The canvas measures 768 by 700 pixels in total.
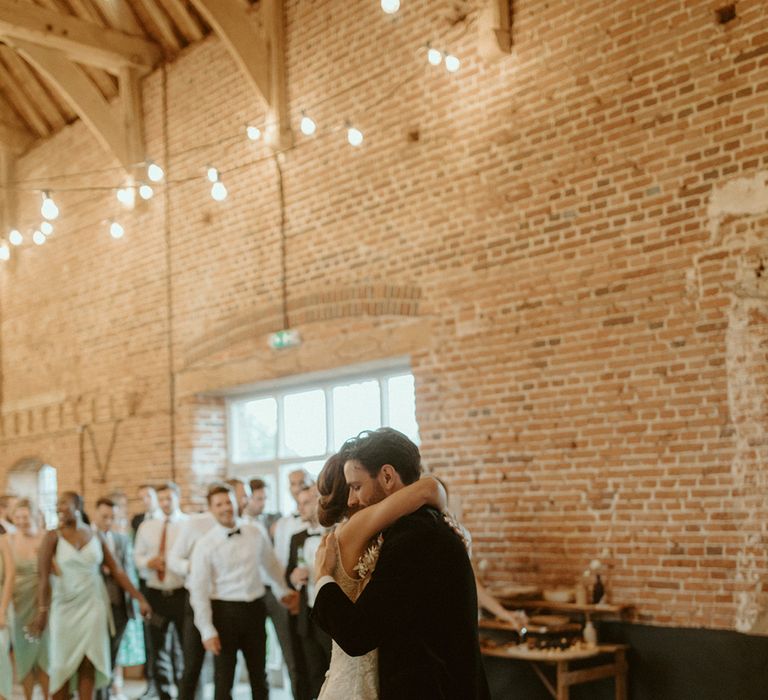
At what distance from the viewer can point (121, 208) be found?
11.5 meters

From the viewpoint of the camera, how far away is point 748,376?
5930 millimetres

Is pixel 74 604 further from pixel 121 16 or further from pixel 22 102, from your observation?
pixel 22 102

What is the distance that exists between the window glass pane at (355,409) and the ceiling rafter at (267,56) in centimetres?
226

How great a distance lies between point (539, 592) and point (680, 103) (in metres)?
3.26

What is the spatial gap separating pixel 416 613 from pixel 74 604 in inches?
208

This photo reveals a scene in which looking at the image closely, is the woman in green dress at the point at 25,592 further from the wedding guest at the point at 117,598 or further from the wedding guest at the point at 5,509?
the wedding guest at the point at 5,509

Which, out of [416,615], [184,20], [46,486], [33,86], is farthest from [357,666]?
[46,486]

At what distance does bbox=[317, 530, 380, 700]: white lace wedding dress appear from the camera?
2.77 m

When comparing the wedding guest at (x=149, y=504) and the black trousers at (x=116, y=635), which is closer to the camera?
the black trousers at (x=116, y=635)

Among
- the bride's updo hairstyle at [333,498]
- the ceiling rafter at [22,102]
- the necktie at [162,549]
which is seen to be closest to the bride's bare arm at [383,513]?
the bride's updo hairstyle at [333,498]

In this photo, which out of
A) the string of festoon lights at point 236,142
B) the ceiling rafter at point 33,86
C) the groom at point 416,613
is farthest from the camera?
the ceiling rafter at point 33,86

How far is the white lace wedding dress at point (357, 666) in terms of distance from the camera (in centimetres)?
277

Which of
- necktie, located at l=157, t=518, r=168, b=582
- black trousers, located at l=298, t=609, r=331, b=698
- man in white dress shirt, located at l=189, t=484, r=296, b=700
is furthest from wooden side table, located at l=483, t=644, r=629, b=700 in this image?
necktie, located at l=157, t=518, r=168, b=582

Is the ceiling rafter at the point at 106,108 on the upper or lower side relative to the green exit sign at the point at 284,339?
upper
